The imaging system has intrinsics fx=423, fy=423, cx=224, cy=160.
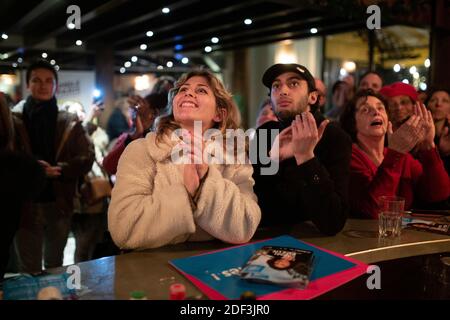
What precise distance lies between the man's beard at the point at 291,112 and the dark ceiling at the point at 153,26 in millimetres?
2046

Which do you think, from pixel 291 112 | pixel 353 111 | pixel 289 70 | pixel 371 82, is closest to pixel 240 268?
pixel 291 112

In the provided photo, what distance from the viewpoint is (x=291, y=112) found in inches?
74.0

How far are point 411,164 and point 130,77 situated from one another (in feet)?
26.7

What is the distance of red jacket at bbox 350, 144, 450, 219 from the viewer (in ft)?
6.44

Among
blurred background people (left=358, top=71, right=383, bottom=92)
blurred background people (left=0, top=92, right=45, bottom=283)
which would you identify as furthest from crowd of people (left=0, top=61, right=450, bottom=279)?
blurred background people (left=358, top=71, right=383, bottom=92)

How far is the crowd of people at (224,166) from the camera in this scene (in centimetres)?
143

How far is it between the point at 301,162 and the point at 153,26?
5.28m

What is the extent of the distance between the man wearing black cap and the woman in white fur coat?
0.67ft

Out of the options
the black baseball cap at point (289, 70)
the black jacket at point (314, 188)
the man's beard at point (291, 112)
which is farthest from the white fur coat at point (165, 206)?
the black baseball cap at point (289, 70)

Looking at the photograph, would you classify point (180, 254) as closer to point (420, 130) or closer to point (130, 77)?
point (420, 130)

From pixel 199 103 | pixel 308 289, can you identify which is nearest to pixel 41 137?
pixel 199 103

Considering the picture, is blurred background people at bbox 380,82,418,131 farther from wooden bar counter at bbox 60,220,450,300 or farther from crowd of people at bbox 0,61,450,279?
wooden bar counter at bbox 60,220,450,300

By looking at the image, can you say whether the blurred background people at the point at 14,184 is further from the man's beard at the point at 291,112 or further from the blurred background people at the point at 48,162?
the blurred background people at the point at 48,162

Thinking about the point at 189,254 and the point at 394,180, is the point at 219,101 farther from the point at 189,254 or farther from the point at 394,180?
the point at 394,180
